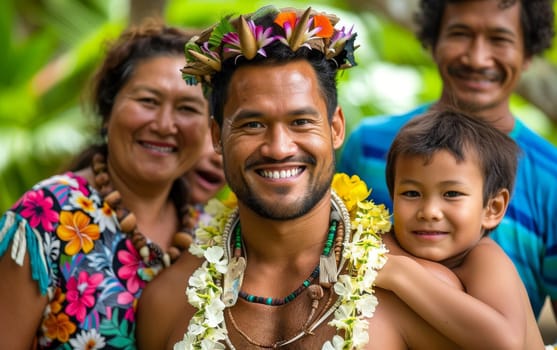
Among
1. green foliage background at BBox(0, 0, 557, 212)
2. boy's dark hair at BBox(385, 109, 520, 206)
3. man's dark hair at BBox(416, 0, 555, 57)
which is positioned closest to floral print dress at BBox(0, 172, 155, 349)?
boy's dark hair at BBox(385, 109, 520, 206)

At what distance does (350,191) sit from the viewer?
12.4 feet

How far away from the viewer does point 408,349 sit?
3396 mm

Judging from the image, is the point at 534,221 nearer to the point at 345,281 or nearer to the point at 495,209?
the point at 495,209

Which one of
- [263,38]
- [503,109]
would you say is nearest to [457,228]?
[263,38]

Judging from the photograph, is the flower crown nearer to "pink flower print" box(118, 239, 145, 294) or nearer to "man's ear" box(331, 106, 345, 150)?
"man's ear" box(331, 106, 345, 150)

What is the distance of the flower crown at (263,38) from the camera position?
3463 mm

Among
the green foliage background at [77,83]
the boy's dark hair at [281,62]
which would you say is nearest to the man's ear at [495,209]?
the boy's dark hair at [281,62]

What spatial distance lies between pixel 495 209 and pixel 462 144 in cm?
32

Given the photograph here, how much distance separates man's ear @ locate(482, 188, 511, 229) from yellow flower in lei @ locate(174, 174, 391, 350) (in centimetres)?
39

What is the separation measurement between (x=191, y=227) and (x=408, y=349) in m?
1.42

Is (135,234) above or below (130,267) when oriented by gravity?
above

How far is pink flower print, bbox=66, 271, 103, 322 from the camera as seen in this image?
3.86 meters

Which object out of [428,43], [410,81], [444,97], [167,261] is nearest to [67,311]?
[167,261]

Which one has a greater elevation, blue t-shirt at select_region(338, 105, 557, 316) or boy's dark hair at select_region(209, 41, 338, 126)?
boy's dark hair at select_region(209, 41, 338, 126)
